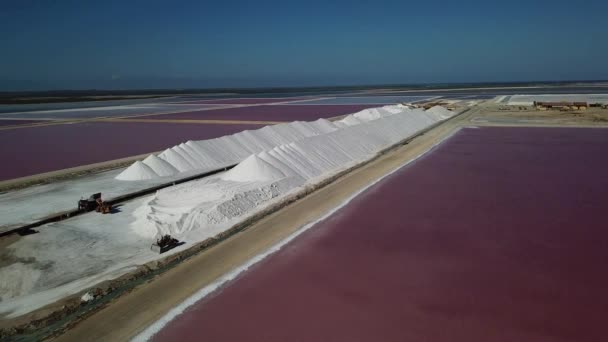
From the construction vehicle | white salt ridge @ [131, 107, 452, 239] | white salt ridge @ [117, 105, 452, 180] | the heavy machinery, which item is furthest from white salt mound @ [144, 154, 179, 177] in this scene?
the construction vehicle

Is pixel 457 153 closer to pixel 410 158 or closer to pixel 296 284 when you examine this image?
pixel 410 158

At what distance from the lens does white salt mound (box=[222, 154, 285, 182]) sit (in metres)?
11.8

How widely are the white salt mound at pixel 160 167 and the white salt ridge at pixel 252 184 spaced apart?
1932 millimetres

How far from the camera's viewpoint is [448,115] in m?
30.7

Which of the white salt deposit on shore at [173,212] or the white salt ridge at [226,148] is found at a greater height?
the white salt ridge at [226,148]

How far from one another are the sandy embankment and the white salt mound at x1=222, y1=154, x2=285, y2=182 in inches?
56.0

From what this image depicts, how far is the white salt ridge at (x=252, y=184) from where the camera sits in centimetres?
873

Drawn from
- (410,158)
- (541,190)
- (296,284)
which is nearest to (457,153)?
(410,158)

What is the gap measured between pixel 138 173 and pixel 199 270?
22.8 feet

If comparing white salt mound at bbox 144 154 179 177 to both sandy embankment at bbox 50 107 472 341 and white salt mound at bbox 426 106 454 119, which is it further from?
white salt mound at bbox 426 106 454 119

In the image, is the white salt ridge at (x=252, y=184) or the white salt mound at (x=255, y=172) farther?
the white salt mound at (x=255, y=172)

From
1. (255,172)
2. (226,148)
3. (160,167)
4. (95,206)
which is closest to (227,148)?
(226,148)

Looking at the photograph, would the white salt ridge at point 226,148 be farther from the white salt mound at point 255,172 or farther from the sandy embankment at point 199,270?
the sandy embankment at point 199,270

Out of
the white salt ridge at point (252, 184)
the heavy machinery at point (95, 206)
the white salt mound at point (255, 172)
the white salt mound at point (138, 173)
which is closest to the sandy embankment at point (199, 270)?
the white salt ridge at point (252, 184)
